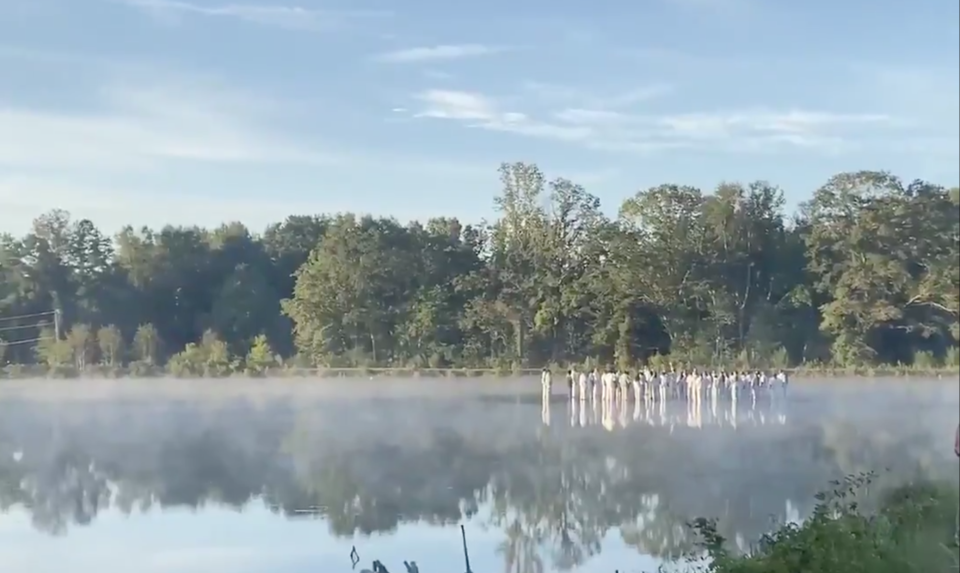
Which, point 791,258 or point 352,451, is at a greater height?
point 791,258

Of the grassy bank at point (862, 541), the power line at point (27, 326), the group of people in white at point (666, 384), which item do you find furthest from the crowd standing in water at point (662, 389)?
the power line at point (27, 326)

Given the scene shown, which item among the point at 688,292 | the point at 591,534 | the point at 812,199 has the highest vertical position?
the point at 812,199

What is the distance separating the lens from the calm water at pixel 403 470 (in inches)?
127

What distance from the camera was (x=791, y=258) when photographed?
3512mm

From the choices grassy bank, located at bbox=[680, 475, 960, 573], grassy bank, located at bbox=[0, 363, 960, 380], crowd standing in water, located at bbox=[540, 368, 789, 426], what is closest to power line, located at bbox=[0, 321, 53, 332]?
grassy bank, located at bbox=[0, 363, 960, 380]

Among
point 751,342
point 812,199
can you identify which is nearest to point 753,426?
point 751,342

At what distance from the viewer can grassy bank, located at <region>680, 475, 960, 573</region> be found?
276 centimetres

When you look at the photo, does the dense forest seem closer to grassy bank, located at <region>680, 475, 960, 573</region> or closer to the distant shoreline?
the distant shoreline

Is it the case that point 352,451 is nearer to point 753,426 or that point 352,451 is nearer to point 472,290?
point 472,290

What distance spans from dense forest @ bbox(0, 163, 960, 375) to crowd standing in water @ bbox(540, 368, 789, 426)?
0.06 m

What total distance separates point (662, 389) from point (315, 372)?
45.9 inches

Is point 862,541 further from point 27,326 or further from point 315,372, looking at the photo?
point 27,326

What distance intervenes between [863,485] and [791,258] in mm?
800

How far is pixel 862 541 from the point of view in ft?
9.52
